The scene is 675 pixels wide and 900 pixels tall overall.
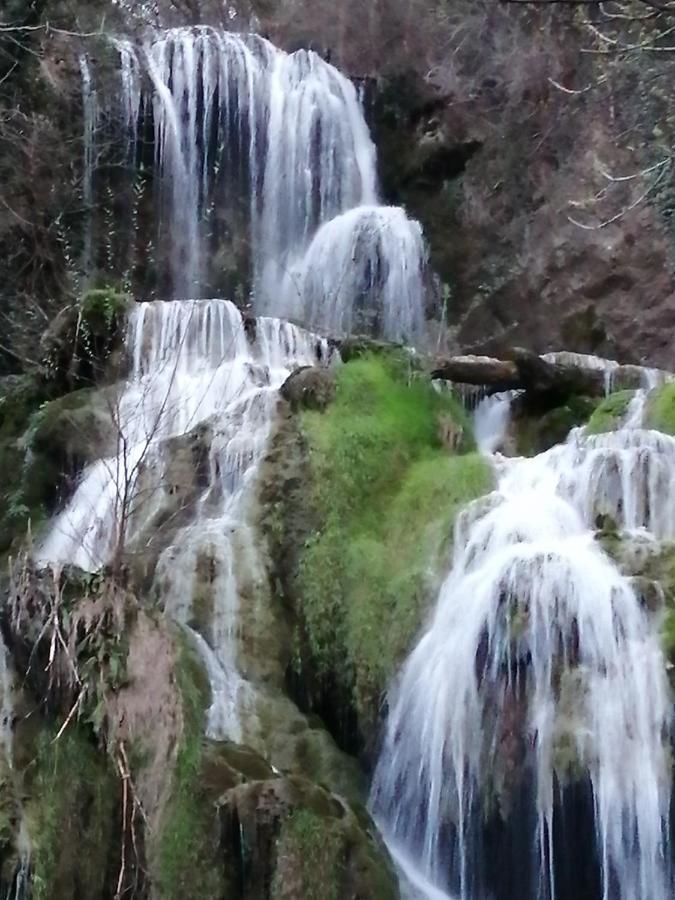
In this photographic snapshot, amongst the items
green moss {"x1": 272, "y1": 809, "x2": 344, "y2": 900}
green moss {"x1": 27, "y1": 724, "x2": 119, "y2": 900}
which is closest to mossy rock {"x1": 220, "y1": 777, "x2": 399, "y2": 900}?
green moss {"x1": 272, "y1": 809, "x2": 344, "y2": 900}

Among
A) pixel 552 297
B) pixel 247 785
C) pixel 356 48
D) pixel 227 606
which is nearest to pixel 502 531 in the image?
pixel 227 606

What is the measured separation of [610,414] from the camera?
8.59 meters

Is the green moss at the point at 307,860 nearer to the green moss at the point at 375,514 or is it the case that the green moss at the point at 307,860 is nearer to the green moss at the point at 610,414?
the green moss at the point at 375,514

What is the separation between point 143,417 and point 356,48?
9.50 meters

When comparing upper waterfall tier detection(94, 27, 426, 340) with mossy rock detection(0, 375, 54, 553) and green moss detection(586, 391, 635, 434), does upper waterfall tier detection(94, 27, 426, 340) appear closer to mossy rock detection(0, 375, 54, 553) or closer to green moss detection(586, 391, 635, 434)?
mossy rock detection(0, 375, 54, 553)

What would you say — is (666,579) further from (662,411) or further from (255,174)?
(255,174)

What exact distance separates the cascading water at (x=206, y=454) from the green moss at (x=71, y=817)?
36.4 inches

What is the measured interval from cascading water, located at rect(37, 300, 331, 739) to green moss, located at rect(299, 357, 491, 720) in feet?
1.59

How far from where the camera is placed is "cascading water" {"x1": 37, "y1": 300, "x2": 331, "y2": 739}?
6727mm

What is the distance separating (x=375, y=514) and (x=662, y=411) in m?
2.46

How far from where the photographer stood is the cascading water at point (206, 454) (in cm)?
673

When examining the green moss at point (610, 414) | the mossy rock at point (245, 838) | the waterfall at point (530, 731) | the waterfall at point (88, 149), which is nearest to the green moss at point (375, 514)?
the waterfall at point (530, 731)

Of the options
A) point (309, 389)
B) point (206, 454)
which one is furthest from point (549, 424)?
point (206, 454)

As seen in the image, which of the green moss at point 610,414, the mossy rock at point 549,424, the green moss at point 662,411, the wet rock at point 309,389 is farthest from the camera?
the mossy rock at point 549,424
